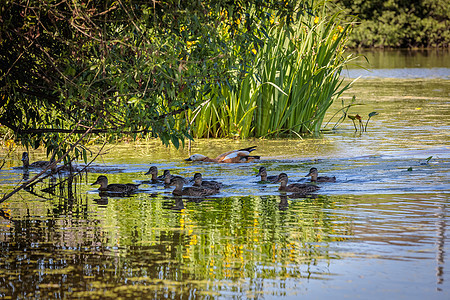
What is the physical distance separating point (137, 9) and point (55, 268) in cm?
245

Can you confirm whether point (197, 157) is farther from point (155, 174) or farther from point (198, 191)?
point (198, 191)

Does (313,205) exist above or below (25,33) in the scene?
below

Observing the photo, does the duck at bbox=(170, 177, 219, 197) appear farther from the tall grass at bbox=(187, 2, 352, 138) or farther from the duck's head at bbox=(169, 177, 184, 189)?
the tall grass at bbox=(187, 2, 352, 138)

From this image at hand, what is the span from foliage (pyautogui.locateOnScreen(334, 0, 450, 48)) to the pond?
149 feet

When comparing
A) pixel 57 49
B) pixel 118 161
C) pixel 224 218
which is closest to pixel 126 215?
pixel 224 218

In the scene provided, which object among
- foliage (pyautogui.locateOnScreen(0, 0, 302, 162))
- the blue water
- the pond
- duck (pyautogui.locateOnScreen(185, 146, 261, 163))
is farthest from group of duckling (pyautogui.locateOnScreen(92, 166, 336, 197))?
the blue water

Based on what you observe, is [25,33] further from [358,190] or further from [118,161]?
[118,161]

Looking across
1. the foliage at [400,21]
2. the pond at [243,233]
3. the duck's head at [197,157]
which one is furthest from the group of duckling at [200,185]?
the foliage at [400,21]

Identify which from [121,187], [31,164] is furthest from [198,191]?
[31,164]

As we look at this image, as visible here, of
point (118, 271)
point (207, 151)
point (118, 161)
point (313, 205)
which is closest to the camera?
point (118, 271)

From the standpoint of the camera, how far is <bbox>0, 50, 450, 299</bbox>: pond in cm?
600

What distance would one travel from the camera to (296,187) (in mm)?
10266

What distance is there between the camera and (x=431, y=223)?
799 centimetres

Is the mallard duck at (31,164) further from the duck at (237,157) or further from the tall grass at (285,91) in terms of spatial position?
the tall grass at (285,91)
